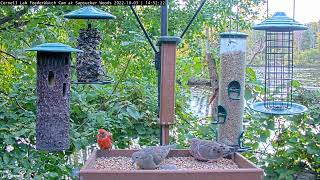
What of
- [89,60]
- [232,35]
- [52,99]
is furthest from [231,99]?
[52,99]

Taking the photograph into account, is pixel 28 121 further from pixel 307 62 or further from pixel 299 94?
pixel 307 62

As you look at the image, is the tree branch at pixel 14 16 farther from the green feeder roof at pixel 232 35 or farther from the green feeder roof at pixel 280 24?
the green feeder roof at pixel 280 24

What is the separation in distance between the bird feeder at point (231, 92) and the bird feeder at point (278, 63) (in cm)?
11

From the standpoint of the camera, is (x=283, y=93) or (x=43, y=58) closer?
(x=43, y=58)

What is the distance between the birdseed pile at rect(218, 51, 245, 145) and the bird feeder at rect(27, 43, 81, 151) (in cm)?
82

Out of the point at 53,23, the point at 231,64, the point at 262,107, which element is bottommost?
the point at 262,107

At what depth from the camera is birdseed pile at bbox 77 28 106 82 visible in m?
2.77

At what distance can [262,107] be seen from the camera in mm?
2590

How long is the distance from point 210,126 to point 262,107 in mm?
803

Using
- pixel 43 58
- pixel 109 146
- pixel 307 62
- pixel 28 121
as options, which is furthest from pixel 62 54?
pixel 307 62

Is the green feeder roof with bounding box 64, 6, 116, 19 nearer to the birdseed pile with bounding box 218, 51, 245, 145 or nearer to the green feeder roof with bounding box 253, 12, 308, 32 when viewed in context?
the birdseed pile with bounding box 218, 51, 245, 145

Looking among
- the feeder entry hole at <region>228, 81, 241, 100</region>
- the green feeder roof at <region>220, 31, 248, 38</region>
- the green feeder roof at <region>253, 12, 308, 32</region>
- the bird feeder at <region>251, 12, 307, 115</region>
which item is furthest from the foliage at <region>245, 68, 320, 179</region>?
the green feeder roof at <region>253, 12, 308, 32</region>

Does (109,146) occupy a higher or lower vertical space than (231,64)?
lower

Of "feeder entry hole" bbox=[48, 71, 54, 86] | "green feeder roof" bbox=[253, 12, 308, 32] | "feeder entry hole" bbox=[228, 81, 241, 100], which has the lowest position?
"feeder entry hole" bbox=[228, 81, 241, 100]
